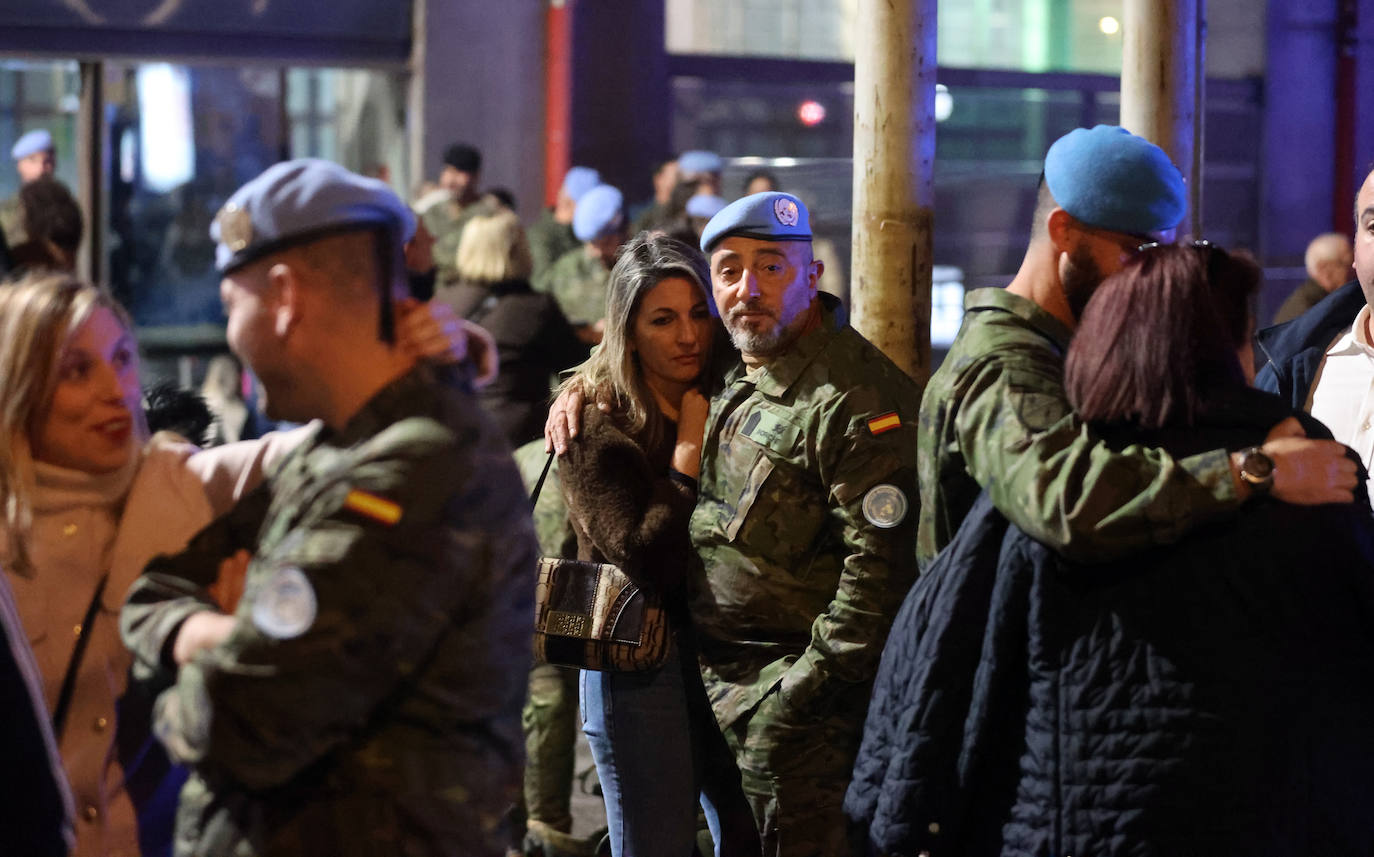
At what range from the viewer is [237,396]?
33.8 ft

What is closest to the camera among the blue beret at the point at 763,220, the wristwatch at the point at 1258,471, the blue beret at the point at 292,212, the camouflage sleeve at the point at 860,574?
the blue beret at the point at 292,212

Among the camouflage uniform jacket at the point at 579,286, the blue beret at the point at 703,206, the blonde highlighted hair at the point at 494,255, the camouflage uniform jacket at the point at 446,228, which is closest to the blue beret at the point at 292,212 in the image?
the blonde highlighted hair at the point at 494,255

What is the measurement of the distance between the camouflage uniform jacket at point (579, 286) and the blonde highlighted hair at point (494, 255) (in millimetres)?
871

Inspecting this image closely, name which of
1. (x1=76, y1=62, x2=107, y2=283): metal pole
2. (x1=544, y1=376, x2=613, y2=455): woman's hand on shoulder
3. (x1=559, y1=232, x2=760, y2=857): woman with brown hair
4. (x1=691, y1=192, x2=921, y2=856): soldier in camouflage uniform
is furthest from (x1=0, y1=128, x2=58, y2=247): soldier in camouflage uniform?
(x1=691, y1=192, x2=921, y2=856): soldier in camouflage uniform

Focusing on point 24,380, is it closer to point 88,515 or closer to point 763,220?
point 88,515

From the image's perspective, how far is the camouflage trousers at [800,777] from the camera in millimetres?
4004

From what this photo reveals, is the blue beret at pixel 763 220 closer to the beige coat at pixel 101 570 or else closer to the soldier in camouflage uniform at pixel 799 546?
the soldier in camouflage uniform at pixel 799 546

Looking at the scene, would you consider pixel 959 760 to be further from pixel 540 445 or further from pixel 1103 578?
pixel 540 445

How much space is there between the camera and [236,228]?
8.48 feet

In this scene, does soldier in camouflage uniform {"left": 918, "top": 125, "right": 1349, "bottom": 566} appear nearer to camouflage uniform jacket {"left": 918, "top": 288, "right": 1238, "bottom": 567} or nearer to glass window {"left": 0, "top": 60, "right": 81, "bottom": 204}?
camouflage uniform jacket {"left": 918, "top": 288, "right": 1238, "bottom": 567}

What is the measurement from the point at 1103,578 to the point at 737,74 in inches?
420

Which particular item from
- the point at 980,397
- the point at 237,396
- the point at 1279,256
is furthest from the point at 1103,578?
the point at 1279,256

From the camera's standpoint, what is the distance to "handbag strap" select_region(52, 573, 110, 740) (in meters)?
2.93

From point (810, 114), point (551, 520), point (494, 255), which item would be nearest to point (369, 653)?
point (551, 520)
